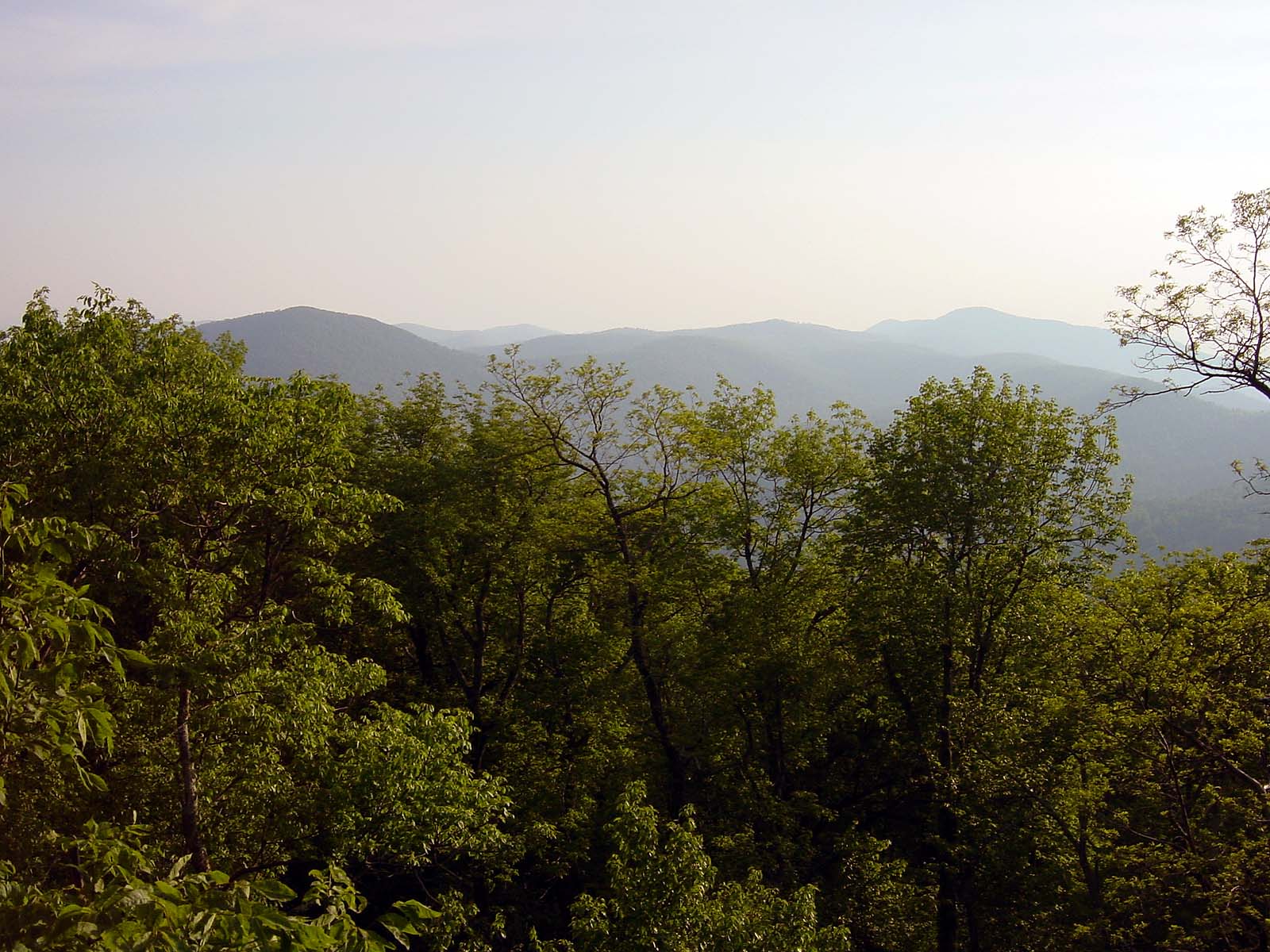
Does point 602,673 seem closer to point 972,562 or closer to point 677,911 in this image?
point 972,562

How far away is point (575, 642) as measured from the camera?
1033 inches

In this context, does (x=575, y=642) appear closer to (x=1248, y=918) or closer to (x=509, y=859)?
(x=509, y=859)

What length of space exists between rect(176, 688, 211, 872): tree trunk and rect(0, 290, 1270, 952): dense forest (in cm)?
10

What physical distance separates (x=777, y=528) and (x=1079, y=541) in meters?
8.79

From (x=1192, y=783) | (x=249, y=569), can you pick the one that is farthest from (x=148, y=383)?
(x=1192, y=783)

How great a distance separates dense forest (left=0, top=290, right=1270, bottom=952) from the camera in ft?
43.6

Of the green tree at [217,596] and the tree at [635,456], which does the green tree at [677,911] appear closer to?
the green tree at [217,596]

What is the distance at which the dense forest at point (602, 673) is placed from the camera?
523 inches

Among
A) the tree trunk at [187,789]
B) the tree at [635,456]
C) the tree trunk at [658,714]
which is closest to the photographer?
the tree trunk at [187,789]

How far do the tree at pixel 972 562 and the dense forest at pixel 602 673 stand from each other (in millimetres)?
118

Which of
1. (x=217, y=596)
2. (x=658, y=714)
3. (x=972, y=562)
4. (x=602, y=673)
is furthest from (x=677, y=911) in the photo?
(x=972, y=562)

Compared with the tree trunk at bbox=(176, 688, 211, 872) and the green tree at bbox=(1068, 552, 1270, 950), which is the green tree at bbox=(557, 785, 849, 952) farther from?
the tree trunk at bbox=(176, 688, 211, 872)

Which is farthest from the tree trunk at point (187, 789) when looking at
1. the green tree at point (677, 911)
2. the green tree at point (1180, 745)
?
the green tree at point (1180, 745)

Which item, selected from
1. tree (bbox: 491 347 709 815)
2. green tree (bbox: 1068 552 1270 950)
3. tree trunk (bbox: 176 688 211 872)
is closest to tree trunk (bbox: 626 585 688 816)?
tree (bbox: 491 347 709 815)
